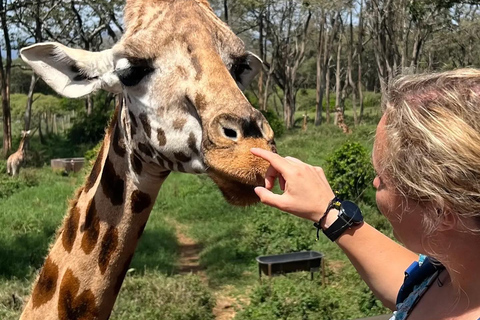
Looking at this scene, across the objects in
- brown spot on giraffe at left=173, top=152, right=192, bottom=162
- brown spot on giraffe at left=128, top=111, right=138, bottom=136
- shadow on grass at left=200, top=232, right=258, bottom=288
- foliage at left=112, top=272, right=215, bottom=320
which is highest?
brown spot on giraffe at left=128, top=111, right=138, bottom=136

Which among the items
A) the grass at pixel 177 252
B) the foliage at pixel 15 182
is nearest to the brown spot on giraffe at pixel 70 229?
the grass at pixel 177 252

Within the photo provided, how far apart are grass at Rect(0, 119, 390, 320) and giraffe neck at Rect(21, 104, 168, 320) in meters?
1.83

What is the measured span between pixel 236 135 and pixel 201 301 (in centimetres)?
455

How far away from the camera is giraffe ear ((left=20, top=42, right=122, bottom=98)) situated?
7.20 feet

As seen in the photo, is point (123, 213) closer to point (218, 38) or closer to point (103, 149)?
point (103, 149)

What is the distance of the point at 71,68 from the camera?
7.30 ft

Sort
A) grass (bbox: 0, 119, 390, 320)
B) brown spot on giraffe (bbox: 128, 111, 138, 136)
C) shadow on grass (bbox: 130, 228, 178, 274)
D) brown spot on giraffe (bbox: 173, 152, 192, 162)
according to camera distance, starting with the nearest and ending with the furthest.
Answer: brown spot on giraffe (bbox: 173, 152, 192, 162) < brown spot on giraffe (bbox: 128, 111, 138, 136) < grass (bbox: 0, 119, 390, 320) < shadow on grass (bbox: 130, 228, 178, 274)

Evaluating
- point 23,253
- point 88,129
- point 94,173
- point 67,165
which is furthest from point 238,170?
point 88,129

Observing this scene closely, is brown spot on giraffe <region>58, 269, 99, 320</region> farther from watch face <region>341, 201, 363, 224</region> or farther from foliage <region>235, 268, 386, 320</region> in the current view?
foliage <region>235, 268, 386, 320</region>

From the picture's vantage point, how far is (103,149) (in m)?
2.44

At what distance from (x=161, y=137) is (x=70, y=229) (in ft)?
2.05

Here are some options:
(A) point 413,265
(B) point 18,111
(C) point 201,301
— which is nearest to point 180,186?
(C) point 201,301

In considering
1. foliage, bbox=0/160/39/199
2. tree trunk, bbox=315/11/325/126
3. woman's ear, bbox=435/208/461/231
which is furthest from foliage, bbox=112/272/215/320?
tree trunk, bbox=315/11/325/126

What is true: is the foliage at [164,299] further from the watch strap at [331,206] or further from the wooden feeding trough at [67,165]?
the wooden feeding trough at [67,165]
